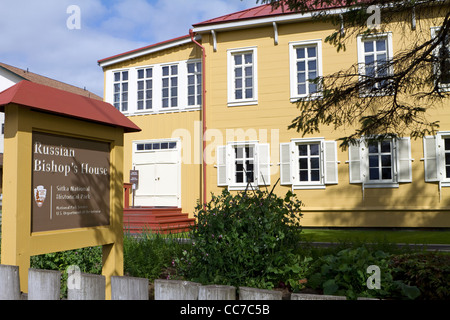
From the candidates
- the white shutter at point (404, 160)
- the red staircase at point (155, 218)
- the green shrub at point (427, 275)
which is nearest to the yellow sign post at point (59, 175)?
the green shrub at point (427, 275)

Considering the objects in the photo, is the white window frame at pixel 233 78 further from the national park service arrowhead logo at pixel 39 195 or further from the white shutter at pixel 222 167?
the national park service arrowhead logo at pixel 39 195

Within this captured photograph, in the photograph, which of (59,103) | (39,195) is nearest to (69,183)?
(39,195)

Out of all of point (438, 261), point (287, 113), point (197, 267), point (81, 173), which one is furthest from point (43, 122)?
point (287, 113)

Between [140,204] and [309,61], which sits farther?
[140,204]

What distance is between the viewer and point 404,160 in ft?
41.9

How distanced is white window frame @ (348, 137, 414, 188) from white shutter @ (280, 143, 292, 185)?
1.90m

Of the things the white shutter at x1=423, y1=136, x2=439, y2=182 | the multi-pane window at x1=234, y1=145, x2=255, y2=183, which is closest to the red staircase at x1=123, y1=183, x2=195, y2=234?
the multi-pane window at x1=234, y1=145, x2=255, y2=183

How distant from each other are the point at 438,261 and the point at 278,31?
11.6 m

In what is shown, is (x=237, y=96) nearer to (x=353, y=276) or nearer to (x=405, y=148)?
(x=405, y=148)

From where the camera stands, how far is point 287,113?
13977mm

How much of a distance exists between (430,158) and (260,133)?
17.2 ft

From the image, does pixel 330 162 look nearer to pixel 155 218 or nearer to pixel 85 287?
pixel 155 218

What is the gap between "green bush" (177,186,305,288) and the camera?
164 inches

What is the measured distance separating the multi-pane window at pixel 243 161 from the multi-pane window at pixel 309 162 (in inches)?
62.7
